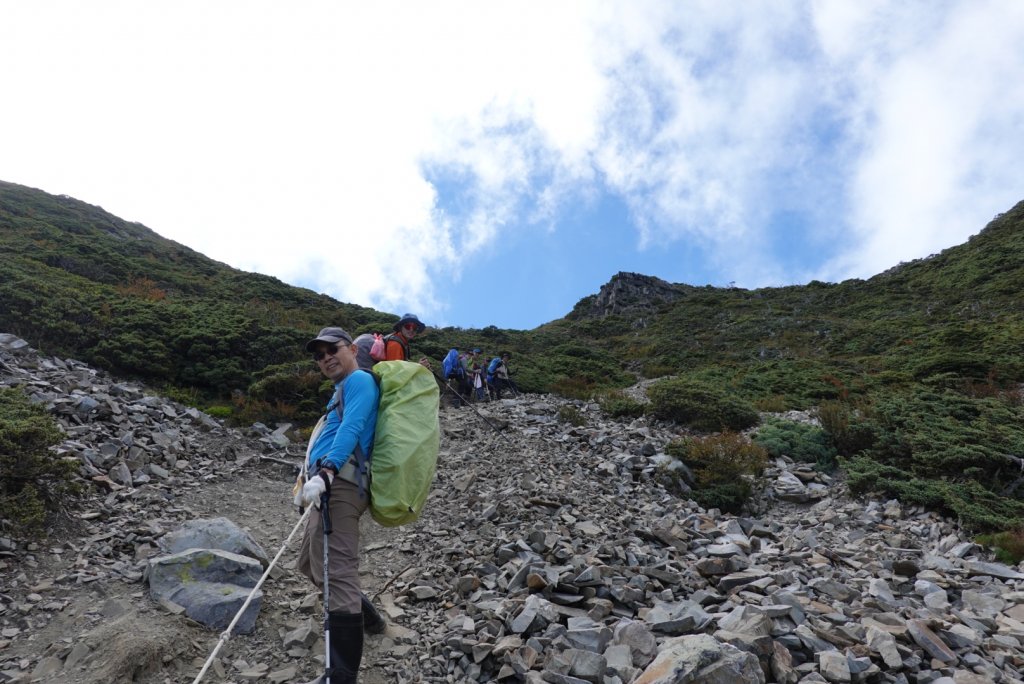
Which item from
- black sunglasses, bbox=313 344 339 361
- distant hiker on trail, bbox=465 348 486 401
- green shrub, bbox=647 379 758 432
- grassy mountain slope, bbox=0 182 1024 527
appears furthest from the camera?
distant hiker on trail, bbox=465 348 486 401

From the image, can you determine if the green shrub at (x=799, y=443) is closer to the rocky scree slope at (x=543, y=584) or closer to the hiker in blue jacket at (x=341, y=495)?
the rocky scree slope at (x=543, y=584)

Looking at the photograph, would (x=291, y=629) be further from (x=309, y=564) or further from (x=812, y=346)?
(x=812, y=346)

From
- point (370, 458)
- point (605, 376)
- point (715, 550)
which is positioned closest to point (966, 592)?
point (715, 550)

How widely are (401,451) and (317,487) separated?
538 millimetres

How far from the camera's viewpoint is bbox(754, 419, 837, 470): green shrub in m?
9.24

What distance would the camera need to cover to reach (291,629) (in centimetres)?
430

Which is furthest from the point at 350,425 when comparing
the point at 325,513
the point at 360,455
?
the point at 325,513

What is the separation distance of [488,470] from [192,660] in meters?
5.04

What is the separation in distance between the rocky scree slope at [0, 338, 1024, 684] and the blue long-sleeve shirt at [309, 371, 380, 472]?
1.75 m

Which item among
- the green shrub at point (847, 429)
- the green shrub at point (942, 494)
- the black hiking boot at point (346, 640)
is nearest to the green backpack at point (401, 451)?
the black hiking boot at point (346, 640)

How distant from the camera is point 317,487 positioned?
3068 mm

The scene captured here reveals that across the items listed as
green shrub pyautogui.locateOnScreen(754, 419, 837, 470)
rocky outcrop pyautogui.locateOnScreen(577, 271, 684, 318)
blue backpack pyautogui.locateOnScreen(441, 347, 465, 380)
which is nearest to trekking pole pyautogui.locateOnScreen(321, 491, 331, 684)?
green shrub pyautogui.locateOnScreen(754, 419, 837, 470)

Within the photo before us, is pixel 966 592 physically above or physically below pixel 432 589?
above

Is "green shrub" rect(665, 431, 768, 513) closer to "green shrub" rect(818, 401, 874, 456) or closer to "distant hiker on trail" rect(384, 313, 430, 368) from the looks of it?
"green shrub" rect(818, 401, 874, 456)
